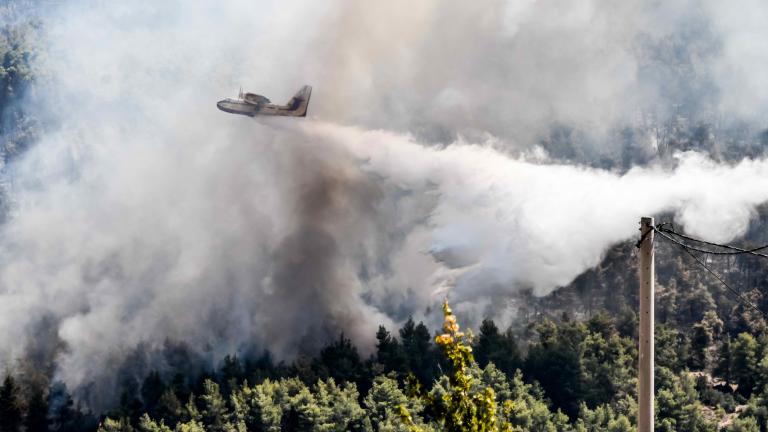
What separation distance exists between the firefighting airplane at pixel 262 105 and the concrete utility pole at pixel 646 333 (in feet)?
230

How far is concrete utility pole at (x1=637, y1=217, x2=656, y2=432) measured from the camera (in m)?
28.5

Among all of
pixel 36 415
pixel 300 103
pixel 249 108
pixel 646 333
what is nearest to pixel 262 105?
pixel 249 108

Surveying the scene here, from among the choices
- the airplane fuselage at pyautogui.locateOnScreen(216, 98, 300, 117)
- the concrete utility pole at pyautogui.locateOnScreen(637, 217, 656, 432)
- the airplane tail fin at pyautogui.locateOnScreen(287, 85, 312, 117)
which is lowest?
the concrete utility pole at pyautogui.locateOnScreen(637, 217, 656, 432)

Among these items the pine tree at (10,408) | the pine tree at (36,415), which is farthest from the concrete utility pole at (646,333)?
the pine tree at (36,415)

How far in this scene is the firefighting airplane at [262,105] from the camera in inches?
3826

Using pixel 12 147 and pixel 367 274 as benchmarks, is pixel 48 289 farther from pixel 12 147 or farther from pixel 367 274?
pixel 12 147

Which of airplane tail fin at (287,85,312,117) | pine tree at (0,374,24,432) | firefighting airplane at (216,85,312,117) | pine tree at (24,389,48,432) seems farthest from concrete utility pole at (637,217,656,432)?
airplane tail fin at (287,85,312,117)

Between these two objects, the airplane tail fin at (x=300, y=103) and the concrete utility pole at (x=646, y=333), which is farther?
the airplane tail fin at (x=300, y=103)

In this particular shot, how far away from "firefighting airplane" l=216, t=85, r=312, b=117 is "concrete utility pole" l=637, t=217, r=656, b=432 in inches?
2757

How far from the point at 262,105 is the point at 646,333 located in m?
72.2

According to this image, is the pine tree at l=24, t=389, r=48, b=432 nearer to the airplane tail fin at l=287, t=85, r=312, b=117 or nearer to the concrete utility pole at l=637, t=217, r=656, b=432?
the airplane tail fin at l=287, t=85, r=312, b=117

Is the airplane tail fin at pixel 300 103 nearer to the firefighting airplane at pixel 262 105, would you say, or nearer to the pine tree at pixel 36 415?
the firefighting airplane at pixel 262 105

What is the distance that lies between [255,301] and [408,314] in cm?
1254

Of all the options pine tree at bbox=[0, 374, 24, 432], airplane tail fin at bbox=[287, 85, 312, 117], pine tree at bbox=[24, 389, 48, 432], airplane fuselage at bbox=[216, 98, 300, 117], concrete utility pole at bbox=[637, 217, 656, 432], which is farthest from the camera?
airplane tail fin at bbox=[287, 85, 312, 117]
